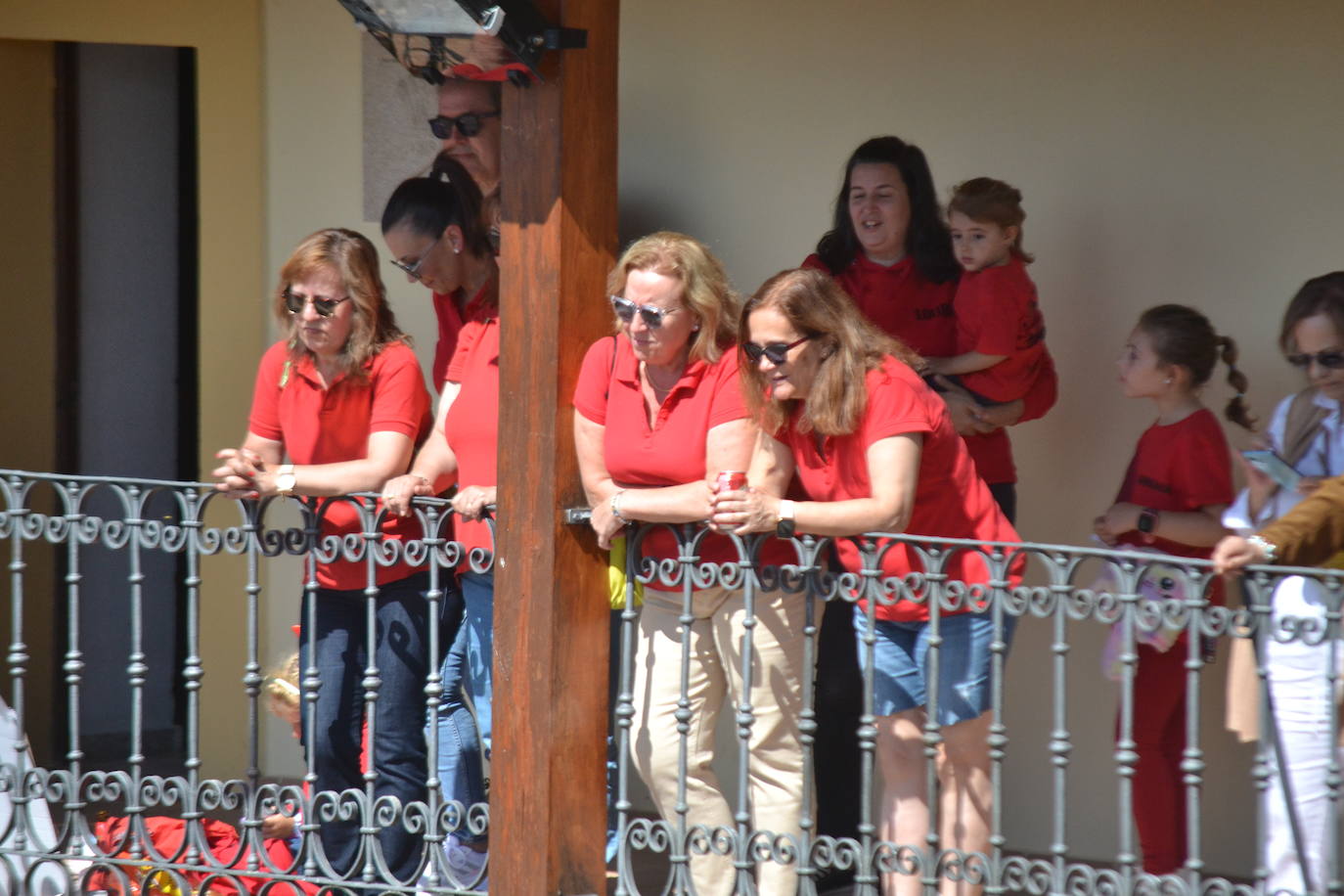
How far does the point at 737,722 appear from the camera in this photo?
453 cm

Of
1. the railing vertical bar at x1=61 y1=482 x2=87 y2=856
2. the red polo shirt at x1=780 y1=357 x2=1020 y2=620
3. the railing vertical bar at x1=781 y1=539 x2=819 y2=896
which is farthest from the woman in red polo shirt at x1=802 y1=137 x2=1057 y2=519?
the railing vertical bar at x1=61 y1=482 x2=87 y2=856

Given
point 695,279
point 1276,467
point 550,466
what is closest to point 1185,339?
point 1276,467

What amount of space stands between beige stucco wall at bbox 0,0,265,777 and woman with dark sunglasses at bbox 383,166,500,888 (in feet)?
6.84

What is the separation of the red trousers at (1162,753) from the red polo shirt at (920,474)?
77 cm

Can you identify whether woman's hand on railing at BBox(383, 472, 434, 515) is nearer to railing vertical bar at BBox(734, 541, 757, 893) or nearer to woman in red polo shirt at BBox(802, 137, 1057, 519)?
railing vertical bar at BBox(734, 541, 757, 893)

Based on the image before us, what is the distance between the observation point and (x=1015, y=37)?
5777 mm

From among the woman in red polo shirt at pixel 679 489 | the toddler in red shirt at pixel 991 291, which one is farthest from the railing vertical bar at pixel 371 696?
the toddler in red shirt at pixel 991 291

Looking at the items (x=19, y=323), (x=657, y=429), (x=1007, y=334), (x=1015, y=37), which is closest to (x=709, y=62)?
(x=1015, y=37)

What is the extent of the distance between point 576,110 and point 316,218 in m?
2.91

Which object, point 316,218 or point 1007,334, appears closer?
point 1007,334

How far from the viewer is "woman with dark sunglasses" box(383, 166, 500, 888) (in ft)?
15.9

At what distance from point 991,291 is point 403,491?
180cm

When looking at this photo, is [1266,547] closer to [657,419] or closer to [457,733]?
[657,419]

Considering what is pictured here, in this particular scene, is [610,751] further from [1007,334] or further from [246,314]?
[246,314]
